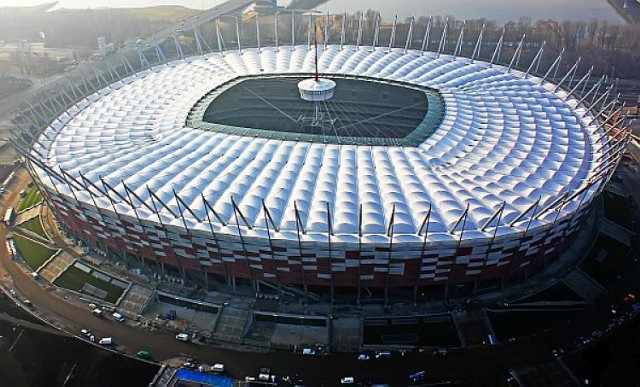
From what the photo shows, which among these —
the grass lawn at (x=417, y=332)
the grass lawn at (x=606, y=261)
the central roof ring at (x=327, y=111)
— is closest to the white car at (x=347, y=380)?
the grass lawn at (x=417, y=332)

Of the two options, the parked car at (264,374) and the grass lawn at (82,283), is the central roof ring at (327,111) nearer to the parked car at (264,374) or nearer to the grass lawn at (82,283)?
the grass lawn at (82,283)

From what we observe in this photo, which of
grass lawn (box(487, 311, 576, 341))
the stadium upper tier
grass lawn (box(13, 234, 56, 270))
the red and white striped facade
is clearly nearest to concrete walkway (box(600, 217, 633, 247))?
the red and white striped facade

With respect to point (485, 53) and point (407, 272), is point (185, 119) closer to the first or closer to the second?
point (407, 272)

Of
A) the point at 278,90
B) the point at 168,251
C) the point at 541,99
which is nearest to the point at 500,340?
the point at 168,251

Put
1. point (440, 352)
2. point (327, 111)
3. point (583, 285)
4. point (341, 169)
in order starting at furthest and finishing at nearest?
point (327, 111), point (583, 285), point (341, 169), point (440, 352)

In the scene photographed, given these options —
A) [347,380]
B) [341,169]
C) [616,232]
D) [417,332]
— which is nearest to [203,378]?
[347,380]

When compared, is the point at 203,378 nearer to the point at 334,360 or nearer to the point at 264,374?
the point at 264,374
